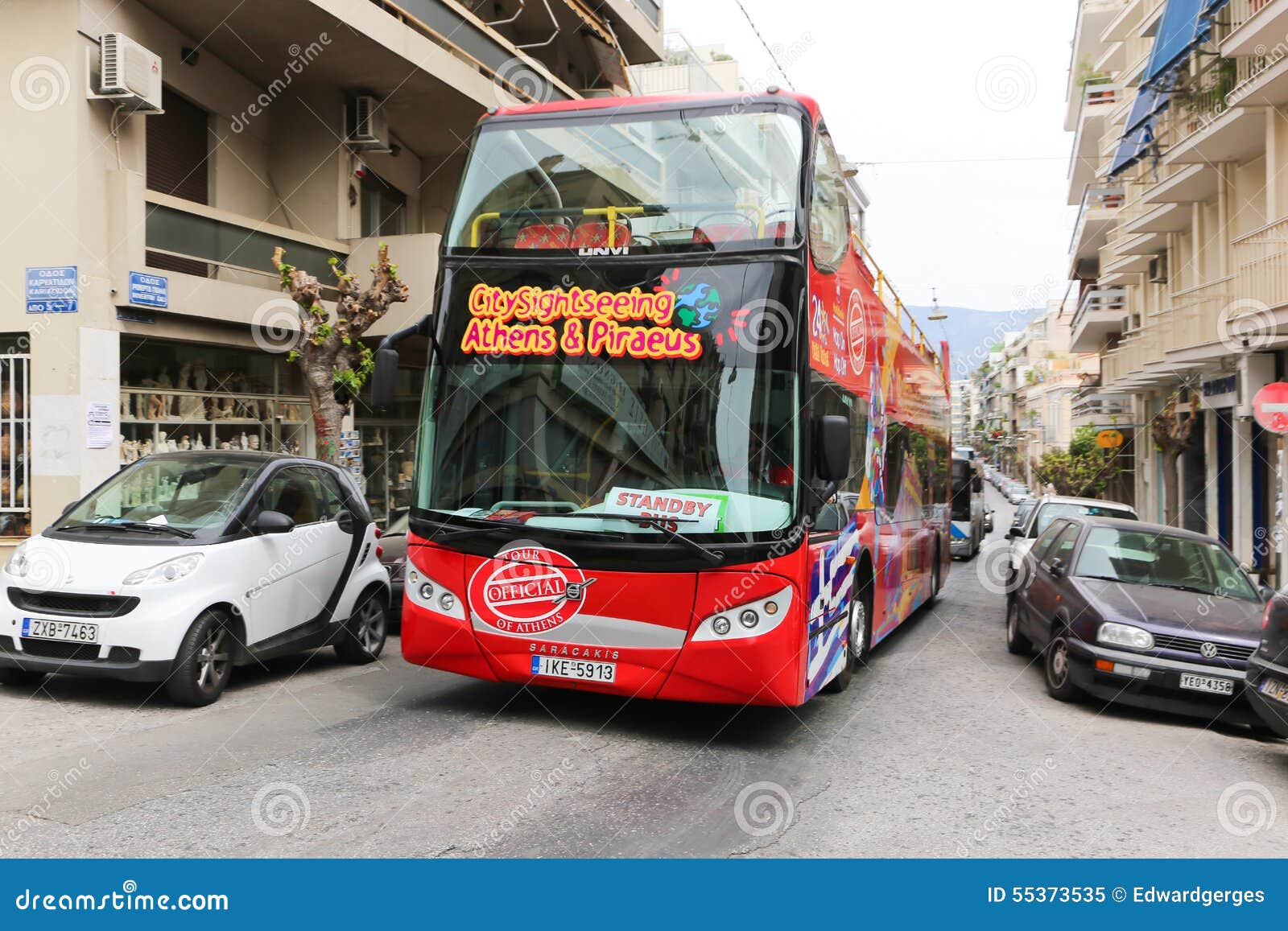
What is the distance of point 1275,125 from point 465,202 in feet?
50.7

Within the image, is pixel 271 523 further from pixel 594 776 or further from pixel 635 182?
pixel 635 182

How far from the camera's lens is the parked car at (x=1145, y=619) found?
8.52m

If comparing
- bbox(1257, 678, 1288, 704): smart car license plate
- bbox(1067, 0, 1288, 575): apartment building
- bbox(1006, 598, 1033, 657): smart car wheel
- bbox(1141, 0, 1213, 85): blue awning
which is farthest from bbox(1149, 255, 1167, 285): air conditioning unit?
bbox(1257, 678, 1288, 704): smart car license plate

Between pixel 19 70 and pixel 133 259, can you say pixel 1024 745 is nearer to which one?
pixel 133 259

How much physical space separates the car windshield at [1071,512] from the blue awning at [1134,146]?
27.6 ft

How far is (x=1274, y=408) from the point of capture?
13164 mm

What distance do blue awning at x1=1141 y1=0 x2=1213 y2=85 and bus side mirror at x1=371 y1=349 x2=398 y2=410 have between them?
14.9 meters

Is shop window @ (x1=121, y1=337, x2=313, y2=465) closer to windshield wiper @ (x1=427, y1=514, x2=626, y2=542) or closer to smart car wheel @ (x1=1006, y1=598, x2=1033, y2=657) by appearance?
windshield wiper @ (x1=427, y1=514, x2=626, y2=542)

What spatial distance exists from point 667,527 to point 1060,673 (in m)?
4.51

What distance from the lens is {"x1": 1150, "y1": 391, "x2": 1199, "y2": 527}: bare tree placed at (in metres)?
24.2
